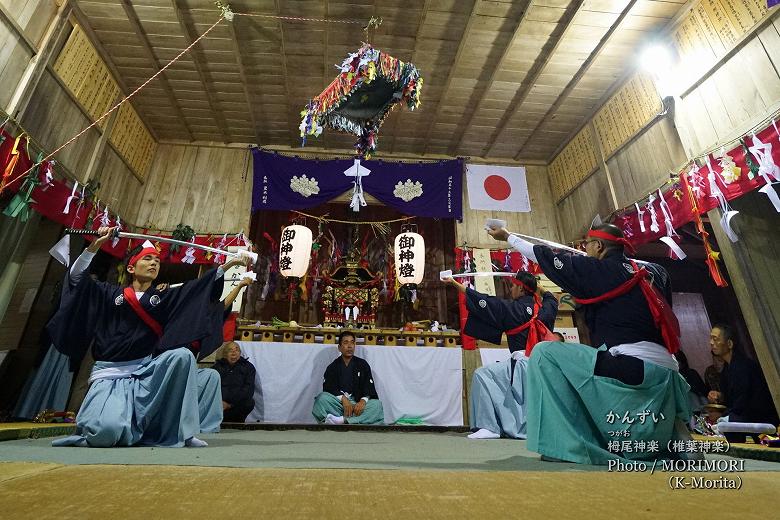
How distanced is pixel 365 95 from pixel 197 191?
15.2 ft

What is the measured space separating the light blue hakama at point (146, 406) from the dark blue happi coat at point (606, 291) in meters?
2.60

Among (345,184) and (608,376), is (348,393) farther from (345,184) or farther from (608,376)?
(608,376)

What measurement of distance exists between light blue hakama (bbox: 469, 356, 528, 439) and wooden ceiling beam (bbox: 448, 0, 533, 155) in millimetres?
4533

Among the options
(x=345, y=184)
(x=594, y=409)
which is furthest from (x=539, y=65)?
(x=594, y=409)

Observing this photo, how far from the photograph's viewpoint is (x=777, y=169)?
3.54 m

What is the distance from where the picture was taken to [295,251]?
617 cm

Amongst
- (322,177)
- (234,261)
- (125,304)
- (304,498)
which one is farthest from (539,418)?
(322,177)

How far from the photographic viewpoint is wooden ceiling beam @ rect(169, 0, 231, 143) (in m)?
5.29

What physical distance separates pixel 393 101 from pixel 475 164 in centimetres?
414

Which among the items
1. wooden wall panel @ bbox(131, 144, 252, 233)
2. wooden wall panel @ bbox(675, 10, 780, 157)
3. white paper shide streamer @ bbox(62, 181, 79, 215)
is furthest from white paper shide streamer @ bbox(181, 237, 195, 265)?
wooden wall panel @ bbox(675, 10, 780, 157)

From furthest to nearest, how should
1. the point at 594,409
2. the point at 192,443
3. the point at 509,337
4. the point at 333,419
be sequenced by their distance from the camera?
the point at 333,419, the point at 509,337, the point at 192,443, the point at 594,409

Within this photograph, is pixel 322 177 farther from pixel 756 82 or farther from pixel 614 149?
pixel 756 82

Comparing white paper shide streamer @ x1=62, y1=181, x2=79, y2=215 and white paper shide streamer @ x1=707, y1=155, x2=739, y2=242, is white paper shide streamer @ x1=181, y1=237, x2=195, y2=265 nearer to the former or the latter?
white paper shide streamer @ x1=62, y1=181, x2=79, y2=215

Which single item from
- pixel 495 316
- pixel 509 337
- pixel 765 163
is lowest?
pixel 509 337
